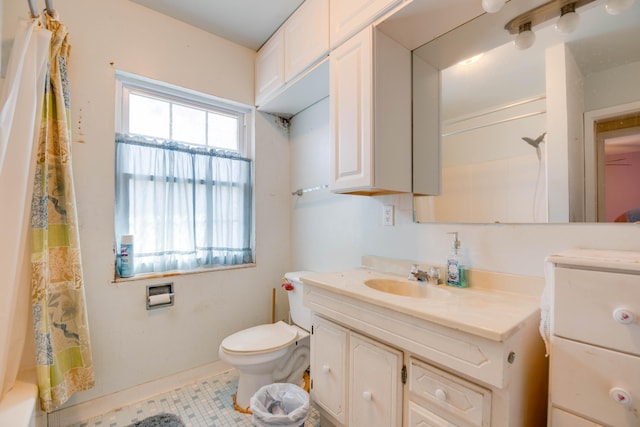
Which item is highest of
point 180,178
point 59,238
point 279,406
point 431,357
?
point 180,178

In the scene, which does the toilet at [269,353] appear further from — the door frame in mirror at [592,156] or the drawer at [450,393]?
the door frame in mirror at [592,156]

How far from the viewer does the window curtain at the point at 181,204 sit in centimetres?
174

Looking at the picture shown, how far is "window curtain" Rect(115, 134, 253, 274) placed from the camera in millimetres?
1735

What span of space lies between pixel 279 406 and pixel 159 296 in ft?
3.29

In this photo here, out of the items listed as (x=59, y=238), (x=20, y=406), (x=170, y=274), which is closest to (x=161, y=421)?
(x=20, y=406)

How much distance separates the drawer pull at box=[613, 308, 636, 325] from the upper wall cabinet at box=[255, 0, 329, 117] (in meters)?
1.55

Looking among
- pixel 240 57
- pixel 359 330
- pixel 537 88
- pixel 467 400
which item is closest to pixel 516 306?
pixel 467 400

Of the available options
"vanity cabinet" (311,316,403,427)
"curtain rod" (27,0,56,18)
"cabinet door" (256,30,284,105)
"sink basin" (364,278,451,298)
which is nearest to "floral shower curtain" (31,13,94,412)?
"curtain rod" (27,0,56,18)

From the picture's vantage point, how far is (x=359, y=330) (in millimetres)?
1156

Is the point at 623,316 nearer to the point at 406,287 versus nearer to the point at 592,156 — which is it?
the point at 592,156

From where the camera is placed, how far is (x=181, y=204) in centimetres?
190

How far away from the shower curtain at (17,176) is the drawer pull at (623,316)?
80.1 inches

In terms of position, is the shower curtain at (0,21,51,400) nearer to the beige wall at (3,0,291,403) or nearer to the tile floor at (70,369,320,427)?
the beige wall at (3,0,291,403)

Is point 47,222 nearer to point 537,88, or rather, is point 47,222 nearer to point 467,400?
point 467,400
